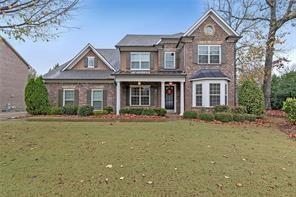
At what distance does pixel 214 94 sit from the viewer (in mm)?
19688

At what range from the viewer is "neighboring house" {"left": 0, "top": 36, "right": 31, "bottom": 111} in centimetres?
3034

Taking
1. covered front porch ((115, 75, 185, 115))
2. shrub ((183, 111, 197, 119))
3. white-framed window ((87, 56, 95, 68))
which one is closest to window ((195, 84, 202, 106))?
covered front porch ((115, 75, 185, 115))

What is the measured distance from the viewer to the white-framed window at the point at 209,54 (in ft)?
69.6

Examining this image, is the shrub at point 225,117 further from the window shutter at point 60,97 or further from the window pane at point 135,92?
the window shutter at point 60,97

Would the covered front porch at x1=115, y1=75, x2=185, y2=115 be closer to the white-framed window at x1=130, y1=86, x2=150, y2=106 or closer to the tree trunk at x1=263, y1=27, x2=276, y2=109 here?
the white-framed window at x1=130, y1=86, x2=150, y2=106

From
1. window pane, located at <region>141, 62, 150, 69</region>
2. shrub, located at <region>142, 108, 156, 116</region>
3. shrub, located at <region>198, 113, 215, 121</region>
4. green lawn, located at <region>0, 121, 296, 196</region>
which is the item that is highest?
window pane, located at <region>141, 62, 150, 69</region>

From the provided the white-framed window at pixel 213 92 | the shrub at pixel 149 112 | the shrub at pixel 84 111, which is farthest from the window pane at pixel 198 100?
the shrub at pixel 84 111

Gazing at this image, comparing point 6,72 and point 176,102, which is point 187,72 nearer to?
point 176,102

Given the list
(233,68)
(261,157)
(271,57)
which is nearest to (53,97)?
(233,68)

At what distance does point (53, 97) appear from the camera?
74.1ft

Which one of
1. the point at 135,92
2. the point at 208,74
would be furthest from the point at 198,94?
the point at 135,92

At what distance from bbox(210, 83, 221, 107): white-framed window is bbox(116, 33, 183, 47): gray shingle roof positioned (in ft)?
23.4

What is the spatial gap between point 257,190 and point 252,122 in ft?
40.6

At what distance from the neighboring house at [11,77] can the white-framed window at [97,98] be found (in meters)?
14.3
